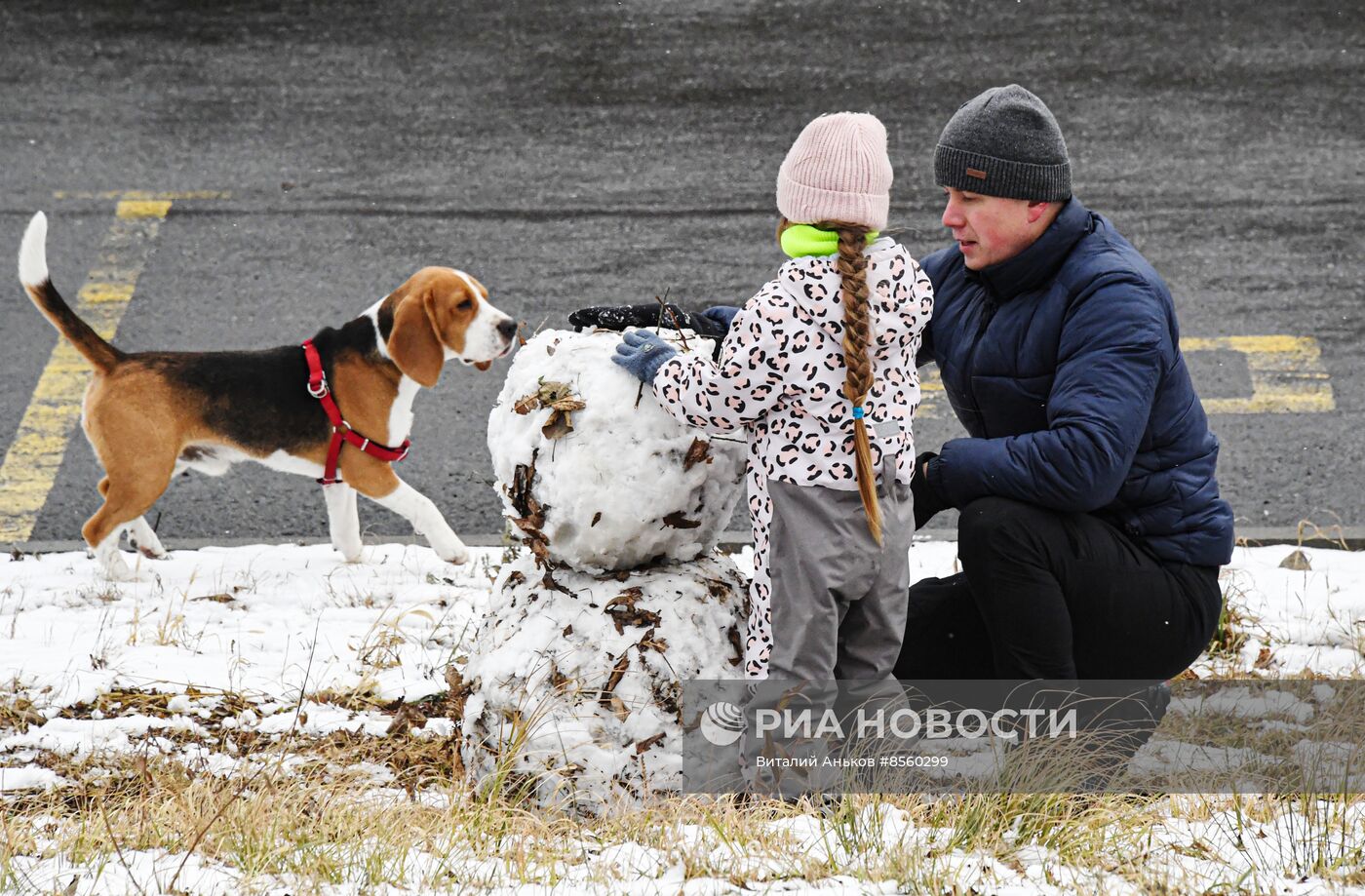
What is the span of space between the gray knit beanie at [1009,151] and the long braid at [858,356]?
56 cm

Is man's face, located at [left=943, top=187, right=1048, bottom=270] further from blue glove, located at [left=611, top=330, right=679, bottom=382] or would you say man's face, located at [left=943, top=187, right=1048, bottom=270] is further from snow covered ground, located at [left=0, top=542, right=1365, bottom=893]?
snow covered ground, located at [left=0, top=542, right=1365, bottom=893]

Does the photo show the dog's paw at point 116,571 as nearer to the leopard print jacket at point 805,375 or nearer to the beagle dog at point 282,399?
the beagle dog at point 282,399

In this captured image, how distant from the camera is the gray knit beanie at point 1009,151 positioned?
3.96 meters

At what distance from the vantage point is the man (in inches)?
151

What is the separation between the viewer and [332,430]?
5.73 meters

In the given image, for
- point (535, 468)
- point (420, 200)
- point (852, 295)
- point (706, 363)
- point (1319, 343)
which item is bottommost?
point (420, 200)

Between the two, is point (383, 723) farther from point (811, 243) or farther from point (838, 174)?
point (838, 174)

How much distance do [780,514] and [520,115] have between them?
7.29 m

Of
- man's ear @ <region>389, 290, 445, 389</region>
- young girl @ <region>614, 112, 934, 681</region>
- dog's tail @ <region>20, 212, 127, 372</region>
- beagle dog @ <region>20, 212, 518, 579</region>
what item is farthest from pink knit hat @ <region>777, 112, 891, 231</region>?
dog's tail @ <region>20, 212, 127, 372</region>

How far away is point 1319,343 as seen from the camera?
25.4 ft

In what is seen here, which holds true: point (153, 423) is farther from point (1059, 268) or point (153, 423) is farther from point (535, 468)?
point (1059, 268)

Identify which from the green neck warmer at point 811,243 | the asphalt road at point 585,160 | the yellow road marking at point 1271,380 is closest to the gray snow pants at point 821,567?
the green neck warmer at point 811,243

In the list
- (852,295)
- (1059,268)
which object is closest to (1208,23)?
(1059,268)

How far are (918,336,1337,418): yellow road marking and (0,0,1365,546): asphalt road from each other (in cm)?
5
